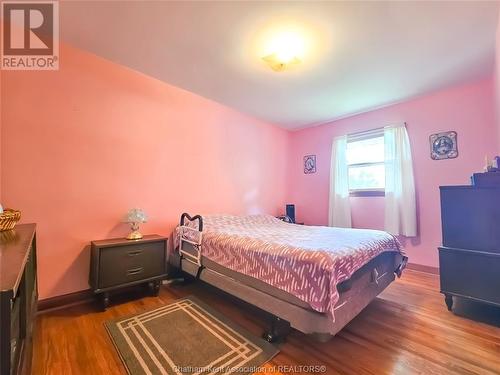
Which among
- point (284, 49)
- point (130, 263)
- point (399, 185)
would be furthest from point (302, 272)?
point (399, 185)

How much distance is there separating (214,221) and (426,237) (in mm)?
3064

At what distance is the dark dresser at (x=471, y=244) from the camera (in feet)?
6.36

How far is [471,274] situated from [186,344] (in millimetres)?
2500

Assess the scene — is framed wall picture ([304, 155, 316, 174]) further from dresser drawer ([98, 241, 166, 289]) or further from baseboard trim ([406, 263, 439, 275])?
dresser drawer ([98, 241, 166, 289])

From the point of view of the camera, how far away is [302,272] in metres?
1.58

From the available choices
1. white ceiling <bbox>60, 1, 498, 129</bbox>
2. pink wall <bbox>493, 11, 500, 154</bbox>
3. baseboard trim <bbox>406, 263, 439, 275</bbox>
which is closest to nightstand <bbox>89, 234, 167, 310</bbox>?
white ceiling <bbox>60, 1, 498, 129</bbox>

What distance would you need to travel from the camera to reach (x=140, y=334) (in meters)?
1.78

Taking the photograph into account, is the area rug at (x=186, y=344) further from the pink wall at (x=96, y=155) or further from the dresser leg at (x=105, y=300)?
the pink wall at (x=96, y=155)

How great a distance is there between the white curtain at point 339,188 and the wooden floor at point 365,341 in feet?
5.72

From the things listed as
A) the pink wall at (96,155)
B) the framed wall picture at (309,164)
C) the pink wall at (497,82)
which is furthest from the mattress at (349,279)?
the framed wall picture at (309,164)

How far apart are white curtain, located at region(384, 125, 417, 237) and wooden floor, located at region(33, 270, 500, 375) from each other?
121 cm

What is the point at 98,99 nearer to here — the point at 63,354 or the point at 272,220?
the point at 63,354

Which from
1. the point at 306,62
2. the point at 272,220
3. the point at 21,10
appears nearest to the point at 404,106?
the point at 306,62

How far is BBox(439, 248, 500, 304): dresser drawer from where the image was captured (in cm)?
192
